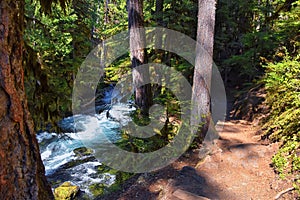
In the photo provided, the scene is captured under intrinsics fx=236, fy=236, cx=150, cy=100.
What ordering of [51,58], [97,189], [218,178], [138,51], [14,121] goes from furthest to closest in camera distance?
[51,58]
[138,51]
[97,189]
[218,178]
[14,121]

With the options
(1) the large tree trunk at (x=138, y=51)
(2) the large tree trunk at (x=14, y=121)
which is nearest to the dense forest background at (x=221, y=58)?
(2) the large tree trunk at (x=14, y=121)

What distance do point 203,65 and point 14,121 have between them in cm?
595

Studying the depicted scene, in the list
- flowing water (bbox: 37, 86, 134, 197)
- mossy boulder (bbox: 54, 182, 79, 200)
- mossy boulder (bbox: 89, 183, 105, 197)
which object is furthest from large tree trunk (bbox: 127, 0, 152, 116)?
mossy boulder (bbox: 54, 182, 79, 200)

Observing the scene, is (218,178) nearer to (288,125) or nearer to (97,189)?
(288,125)

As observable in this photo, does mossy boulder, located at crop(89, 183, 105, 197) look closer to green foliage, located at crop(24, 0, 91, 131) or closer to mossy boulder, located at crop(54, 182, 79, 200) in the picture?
mossy boulder, located at crop(54, 182, 79, 200)

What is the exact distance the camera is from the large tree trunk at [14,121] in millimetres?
1456

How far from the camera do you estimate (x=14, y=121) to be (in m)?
1.54

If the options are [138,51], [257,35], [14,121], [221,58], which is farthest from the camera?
[221,58]

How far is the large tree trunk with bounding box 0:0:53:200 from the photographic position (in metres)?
1.46

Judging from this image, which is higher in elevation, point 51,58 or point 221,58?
point 221,58

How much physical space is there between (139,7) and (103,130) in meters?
6.70

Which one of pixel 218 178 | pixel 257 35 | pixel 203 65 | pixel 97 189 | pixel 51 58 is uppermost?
pixel 257 35

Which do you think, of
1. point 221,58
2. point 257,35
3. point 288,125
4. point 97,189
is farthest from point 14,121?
point 221,58

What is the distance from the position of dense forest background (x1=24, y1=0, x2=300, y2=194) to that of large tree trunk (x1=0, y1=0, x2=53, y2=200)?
99 cm
